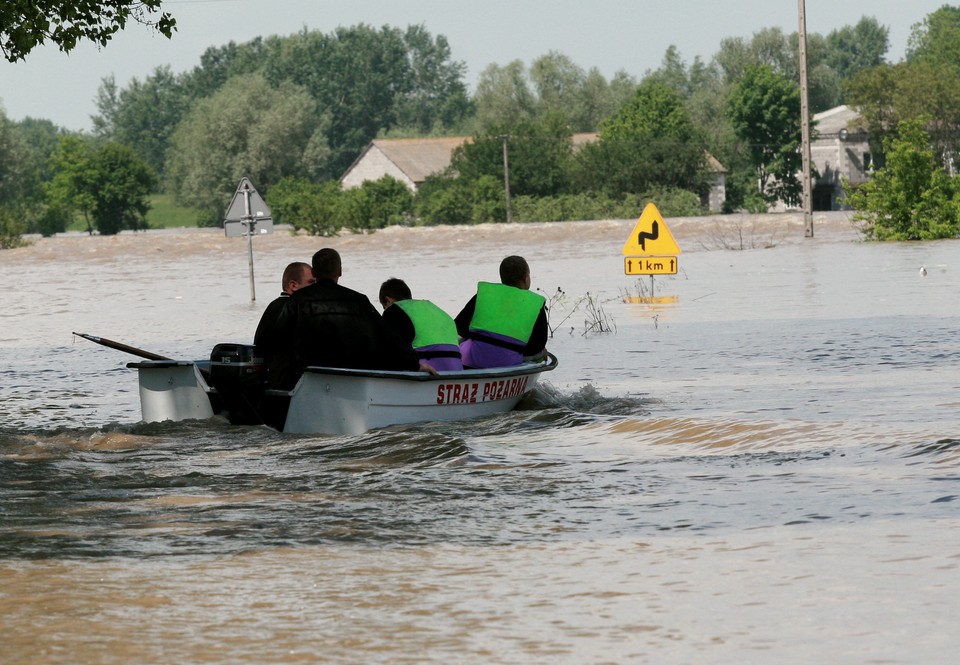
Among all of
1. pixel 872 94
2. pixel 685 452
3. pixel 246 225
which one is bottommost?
pixel 685 452

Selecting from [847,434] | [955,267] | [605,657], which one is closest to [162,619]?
[605,657]

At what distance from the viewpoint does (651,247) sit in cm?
2500

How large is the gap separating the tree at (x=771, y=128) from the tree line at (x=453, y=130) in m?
0.14

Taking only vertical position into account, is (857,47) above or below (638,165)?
above

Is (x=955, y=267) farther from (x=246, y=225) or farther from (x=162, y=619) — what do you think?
(x=162, y=619)

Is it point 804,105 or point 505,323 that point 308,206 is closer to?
point 804,105

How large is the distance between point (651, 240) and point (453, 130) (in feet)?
411

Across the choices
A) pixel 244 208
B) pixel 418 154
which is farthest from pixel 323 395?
pixel 418 154

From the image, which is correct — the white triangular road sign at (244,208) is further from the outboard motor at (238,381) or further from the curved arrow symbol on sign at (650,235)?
the outboard motor at (238,381)

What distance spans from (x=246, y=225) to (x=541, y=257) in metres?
24.0

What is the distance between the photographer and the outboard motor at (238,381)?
12.7 metres

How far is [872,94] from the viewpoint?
98.9m

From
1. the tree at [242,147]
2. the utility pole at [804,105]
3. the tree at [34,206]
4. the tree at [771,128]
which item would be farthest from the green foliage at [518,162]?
the utility pole at [804,105]

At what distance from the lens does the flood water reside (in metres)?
6.46
